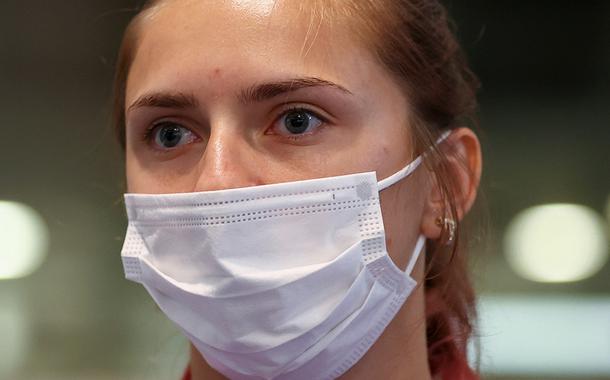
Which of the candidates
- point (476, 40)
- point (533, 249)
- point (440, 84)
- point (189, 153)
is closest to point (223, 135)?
point (189, 153)

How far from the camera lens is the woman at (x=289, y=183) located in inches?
51.8

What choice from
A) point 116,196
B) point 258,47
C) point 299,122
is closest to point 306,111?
point 299,122

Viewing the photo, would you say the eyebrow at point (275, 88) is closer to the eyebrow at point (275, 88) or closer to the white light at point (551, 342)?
the eyebrow at point (275, 88)

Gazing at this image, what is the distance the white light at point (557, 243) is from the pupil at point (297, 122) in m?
1.94

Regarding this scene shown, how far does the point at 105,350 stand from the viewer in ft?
9.95

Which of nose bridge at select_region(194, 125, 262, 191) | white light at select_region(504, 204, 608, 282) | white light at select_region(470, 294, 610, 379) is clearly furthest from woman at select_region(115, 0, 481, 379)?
white light at select_region(504, 204, 608, 282)

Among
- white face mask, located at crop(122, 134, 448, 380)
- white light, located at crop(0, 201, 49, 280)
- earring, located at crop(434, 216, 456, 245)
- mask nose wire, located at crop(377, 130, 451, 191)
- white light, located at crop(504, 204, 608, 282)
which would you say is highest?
white light, located at crop(504, 204, 608, 282)

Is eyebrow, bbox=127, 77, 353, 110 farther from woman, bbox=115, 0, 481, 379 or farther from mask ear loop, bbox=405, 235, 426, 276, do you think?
mask ear loop, bbox=405, 235, 426, 276

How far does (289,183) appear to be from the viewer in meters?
1.33

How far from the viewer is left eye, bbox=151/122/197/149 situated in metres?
1.47

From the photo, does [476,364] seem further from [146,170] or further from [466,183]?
[146,170]

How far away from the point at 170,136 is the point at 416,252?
18.6 inches

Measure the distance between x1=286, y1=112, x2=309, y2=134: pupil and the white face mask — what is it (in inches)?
4.1

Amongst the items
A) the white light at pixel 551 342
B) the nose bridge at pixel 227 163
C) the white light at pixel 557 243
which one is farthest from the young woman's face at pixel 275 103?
the white light at pixel 557 243
